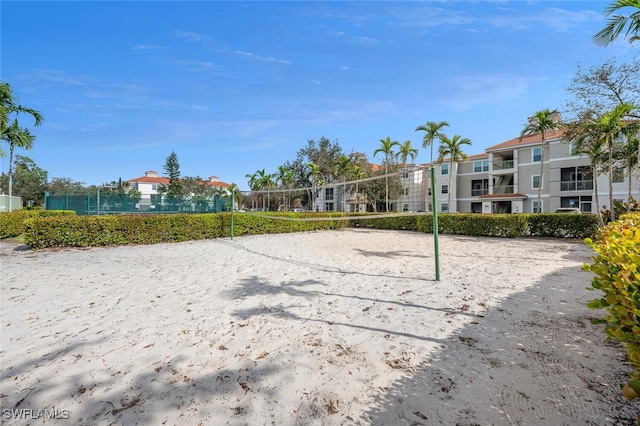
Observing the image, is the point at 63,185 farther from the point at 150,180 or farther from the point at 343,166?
the point at 343,166

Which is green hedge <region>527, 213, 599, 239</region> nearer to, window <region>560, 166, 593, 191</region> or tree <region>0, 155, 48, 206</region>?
window <region>560, 166, 593, 191</region>

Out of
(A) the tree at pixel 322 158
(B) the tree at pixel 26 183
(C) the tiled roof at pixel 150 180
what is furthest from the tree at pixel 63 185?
(A) the tree at pixel 322 158

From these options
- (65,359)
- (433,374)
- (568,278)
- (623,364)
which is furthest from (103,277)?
(568,278)

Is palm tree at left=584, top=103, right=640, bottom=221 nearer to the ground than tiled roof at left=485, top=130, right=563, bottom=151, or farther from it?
nearer to the ground

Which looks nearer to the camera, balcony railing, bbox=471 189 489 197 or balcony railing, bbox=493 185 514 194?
balcony railing, bbox=493 185 514 194

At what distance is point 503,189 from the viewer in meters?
33.9

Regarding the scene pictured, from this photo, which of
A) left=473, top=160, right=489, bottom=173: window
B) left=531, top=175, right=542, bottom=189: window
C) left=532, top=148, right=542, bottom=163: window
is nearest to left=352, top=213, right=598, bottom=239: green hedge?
left=531, top=175, right=542, bottom=189: window

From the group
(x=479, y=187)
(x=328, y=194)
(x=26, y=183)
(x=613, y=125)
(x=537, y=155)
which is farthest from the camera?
(x=328, y=194)

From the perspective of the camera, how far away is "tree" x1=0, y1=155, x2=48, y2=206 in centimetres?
4441

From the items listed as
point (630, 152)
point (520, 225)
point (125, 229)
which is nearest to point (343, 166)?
point (520, 225)

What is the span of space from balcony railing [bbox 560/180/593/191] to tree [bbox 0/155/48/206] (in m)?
67.6

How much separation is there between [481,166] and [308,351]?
38914 mm

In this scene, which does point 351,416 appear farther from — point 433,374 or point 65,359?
point 65,359

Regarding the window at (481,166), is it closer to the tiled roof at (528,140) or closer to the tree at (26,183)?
the tiled roof at (528,140)
